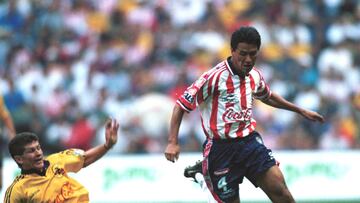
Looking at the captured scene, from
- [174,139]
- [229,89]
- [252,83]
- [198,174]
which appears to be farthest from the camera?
[198,174]

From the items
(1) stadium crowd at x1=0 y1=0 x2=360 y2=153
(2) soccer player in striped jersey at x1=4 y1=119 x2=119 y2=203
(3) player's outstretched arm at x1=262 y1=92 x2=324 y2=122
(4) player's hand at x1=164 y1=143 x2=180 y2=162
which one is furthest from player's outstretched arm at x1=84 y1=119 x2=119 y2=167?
(1) stadium crowd at x1=0 y1=0 x2=360 y2=153

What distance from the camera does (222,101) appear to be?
849 cm

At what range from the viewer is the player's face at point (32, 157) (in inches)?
317

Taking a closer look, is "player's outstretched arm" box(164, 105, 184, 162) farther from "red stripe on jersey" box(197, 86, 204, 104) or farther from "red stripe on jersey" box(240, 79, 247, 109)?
"red stripe on jersey" box(240, 79, 247, 109)

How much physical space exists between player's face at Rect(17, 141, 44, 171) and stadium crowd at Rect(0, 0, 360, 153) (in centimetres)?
776

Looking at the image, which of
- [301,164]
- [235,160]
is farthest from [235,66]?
[301,164]

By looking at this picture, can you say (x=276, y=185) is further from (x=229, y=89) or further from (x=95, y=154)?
(x=95, y=154)

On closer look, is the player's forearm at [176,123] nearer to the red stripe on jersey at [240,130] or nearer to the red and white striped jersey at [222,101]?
the red and white striped jersey at [222,101]

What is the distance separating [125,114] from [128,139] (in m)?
0.57

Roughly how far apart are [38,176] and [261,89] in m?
2.16

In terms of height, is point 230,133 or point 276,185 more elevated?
point 230,133

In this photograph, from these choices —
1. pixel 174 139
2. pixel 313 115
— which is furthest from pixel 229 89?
pixel 313 115

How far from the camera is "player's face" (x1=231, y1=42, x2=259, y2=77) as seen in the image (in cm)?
827

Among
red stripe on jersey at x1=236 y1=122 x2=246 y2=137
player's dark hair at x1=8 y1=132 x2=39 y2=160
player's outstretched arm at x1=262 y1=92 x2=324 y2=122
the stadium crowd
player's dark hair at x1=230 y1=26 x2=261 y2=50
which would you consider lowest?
player's dark hair at x1=8 y1=132 x2=39 y2=160
